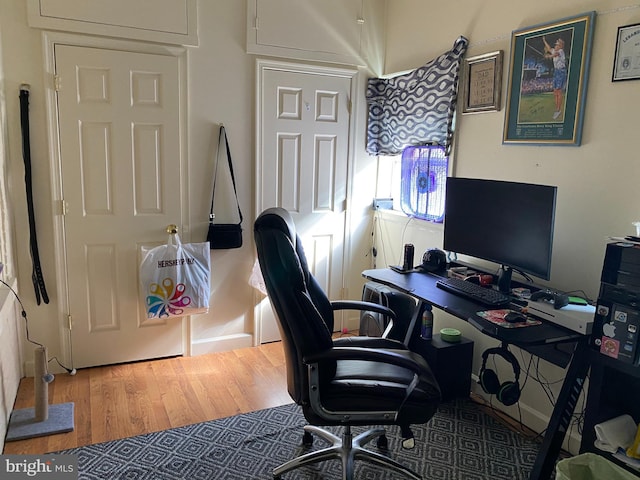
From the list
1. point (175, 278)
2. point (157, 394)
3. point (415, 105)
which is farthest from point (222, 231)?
point (415, 105)

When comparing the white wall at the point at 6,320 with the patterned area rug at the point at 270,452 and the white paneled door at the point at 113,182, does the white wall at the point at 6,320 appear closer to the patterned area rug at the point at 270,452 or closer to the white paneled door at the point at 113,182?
the white paneled door at the point at 113,182

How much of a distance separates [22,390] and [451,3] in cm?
335

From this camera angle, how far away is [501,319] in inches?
80.0

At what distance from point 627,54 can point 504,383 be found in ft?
5.10

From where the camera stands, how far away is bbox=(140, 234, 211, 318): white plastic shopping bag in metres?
3.07

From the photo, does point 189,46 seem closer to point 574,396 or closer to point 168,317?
point 168,317

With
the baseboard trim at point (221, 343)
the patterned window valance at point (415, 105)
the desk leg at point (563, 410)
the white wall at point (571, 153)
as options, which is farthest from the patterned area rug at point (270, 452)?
the patterned window valance at point (415, 105)

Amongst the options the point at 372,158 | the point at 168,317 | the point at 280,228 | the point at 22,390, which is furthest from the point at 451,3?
the point at 22,390

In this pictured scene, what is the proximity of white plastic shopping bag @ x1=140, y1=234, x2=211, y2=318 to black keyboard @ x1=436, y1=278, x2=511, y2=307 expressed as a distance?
1.49m

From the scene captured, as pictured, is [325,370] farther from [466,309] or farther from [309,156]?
[309,156]

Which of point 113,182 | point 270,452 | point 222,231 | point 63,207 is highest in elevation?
point 113,182

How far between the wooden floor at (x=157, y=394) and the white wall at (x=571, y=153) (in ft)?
4.22

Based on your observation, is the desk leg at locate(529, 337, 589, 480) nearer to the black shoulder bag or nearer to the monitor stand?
the monitor stand

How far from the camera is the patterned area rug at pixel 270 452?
2.21m
